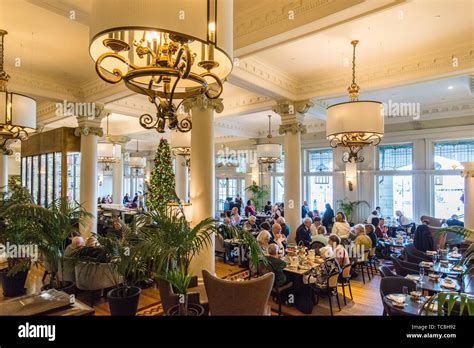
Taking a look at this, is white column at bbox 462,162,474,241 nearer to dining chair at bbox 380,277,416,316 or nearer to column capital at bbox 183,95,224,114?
dining chair at bbox 380,277,416,316

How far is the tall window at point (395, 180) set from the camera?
1036cm

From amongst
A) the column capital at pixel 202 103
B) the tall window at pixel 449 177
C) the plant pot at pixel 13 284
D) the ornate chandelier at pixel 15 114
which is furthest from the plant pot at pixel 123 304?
the tall window at pixel 449 177

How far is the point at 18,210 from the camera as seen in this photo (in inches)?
135

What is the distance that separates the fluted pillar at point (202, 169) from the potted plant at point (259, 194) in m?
9.03

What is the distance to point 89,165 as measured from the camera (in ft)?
25.5

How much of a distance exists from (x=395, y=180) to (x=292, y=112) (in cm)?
593

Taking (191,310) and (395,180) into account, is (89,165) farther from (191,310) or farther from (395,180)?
(395,180)

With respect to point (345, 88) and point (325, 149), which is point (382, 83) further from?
point (325, 149)

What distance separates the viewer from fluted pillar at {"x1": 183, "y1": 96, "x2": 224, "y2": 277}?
5242 mm

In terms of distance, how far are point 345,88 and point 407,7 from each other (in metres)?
2.52

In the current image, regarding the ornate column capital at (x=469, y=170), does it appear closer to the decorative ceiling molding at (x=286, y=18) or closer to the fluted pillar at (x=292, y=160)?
the fluted pillar at (x=292, y=160)
